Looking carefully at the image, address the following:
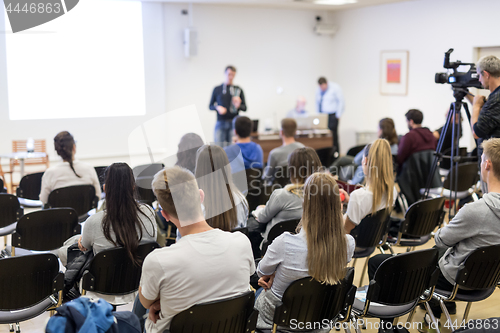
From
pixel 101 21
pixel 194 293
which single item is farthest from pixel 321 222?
pixel 101 21

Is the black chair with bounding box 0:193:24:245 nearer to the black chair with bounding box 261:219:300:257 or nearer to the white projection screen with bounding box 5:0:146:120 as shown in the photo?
→ the black chair with bounding box 261:219:300:257

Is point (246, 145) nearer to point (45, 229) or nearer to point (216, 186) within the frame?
point (45, 229)

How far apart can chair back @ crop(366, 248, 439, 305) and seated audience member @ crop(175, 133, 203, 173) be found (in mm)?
1050

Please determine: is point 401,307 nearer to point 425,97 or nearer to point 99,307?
point 99,307

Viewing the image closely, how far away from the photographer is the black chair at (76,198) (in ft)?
12.5

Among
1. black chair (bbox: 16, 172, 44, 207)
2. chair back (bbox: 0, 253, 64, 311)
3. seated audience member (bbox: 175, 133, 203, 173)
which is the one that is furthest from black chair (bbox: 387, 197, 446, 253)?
black chair (bbox: 16, 172, 44, 207)

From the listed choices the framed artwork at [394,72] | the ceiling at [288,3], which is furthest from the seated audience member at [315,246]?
the framed artwork at [394,72]

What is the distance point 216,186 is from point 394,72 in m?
7.65

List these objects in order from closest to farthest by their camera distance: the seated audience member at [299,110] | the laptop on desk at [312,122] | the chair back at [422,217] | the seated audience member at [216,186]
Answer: the seated audience member at [216,186] < the chair back at [422,217] < the laptop on desk at [312,122] < the seated audience member at [299,110]

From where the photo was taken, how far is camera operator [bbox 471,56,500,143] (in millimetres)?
3490

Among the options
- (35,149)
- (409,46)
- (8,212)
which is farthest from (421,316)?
(409,46)

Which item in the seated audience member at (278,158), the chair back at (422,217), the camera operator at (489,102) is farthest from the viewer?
the seated audience member at (278,158)

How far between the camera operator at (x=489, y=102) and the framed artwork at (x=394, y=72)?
551 cm

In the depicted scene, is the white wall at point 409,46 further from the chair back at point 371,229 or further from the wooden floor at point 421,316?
the chair back at point 371,229
